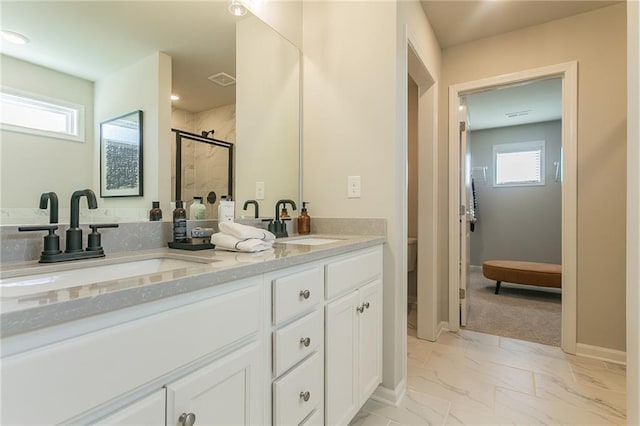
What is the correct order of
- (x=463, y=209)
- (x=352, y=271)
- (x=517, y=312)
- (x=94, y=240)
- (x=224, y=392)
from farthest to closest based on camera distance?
(x=517, y=312)
(x=463, y=209)
(x=352, y=271)
(x=94, y=240)
(x=224, y=392)

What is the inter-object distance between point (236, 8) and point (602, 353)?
3270 mm

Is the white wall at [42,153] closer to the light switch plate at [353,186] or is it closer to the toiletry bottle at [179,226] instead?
the toiletry bottle at [179,226]

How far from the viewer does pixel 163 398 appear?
642 mm

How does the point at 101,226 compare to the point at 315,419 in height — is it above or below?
above

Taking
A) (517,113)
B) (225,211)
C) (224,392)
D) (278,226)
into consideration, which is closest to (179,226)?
(225,211)

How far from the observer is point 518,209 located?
17.4 ft

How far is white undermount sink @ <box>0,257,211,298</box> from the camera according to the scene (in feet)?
2.43

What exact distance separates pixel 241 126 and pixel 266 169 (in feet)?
0.96

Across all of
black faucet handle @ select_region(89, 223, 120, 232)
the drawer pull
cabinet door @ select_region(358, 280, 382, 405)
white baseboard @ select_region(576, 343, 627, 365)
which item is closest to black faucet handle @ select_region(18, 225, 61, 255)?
black faucet handle @ select_region(89, 223, 120, 232)

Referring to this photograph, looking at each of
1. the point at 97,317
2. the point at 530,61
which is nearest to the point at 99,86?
the point at 97,317

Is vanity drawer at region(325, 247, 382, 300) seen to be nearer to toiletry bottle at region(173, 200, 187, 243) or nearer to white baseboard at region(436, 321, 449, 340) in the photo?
toiletry bottle at region(173, 200, 187, 243)

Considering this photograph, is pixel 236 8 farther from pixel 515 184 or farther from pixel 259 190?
pixel 515 184

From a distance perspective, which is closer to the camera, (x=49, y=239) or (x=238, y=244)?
(x=49, y=239)

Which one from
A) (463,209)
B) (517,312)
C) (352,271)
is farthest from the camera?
(517,312)
